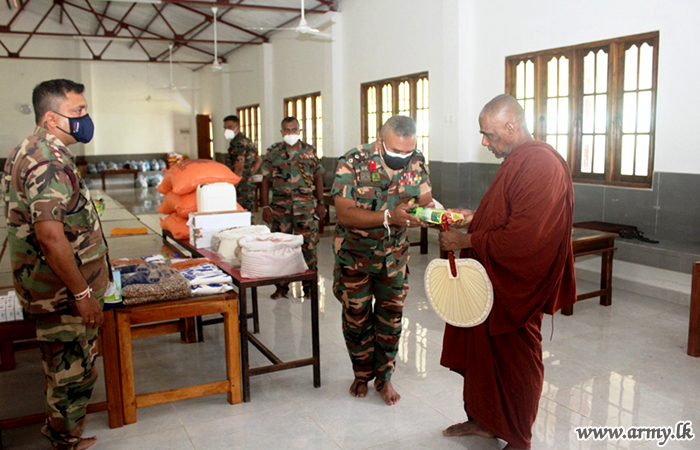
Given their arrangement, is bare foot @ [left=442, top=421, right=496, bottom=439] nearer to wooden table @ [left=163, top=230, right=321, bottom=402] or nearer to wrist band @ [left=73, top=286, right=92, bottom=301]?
wooden table @ [left=163, top=230, right=321, bottom=402]

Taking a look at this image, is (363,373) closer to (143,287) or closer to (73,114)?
(143,287)

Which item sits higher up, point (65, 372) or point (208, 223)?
point (208, 223)

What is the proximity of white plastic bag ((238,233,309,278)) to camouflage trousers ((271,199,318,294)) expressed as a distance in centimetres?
194

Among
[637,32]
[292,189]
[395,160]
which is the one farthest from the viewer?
[637,32]

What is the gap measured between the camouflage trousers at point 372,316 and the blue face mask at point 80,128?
55.0 inches

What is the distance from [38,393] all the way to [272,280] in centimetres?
152

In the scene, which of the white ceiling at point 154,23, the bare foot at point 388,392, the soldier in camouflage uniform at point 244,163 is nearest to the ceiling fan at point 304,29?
the white ceiling at point 154,23

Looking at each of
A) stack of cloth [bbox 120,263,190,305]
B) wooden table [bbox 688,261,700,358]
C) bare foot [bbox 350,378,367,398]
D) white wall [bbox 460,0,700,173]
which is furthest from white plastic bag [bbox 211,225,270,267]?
white wall [bbox 460,0,700,173]

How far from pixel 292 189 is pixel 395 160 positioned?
2491 mm

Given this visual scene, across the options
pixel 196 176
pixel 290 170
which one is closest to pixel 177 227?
pixel 196 176

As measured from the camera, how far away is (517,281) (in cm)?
250

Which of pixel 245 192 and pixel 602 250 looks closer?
pixel 602 250

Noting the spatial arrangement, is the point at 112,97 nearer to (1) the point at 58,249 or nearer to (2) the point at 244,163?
(2) the point at 244,163

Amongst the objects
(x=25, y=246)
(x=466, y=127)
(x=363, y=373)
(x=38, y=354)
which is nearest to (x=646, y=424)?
(x=363, y=373)
